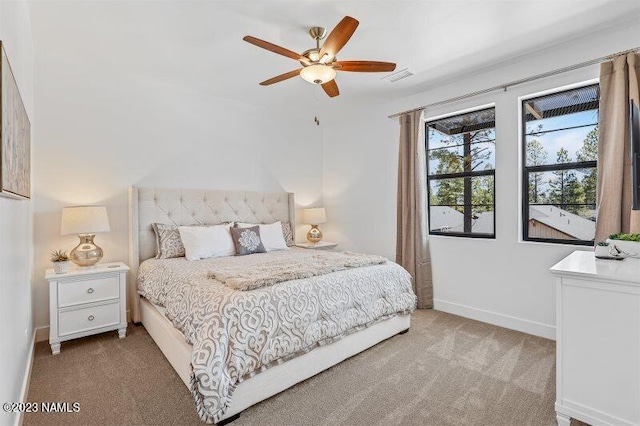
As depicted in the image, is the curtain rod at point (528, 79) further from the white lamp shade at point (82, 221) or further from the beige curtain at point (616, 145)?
the white lamp shade at point (82, 221)

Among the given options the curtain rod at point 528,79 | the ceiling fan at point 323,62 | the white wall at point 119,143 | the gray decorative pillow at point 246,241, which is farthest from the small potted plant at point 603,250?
the white wall at point 119,143

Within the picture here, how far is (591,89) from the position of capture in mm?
2752

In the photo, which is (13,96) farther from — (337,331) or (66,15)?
(337,331)

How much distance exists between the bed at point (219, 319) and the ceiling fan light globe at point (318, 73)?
154 centimetres

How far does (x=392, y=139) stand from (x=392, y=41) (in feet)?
5.32

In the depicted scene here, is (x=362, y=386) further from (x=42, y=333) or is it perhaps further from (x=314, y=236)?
(x=42, y=333)

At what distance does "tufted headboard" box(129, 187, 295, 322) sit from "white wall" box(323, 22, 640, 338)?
1261 mm

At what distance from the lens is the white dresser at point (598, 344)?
58.7 inches

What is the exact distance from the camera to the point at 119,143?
10.9 ft

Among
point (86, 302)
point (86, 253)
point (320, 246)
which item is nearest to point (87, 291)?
point (86, 302)

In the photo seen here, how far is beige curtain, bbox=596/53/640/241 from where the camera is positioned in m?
2.36

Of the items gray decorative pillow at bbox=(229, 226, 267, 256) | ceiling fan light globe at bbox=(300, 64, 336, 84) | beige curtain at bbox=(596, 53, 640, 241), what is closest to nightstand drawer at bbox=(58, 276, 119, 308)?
gray decorative pillow at bbox=(229, 226, 267, 256)

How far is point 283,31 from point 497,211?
2.67m

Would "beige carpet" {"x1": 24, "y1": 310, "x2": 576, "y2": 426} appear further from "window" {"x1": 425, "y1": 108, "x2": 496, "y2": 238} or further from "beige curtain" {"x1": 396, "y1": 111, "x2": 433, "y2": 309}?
"window" {"x1": 425, "y1": 108, "x2": 496, "y2": 238}
